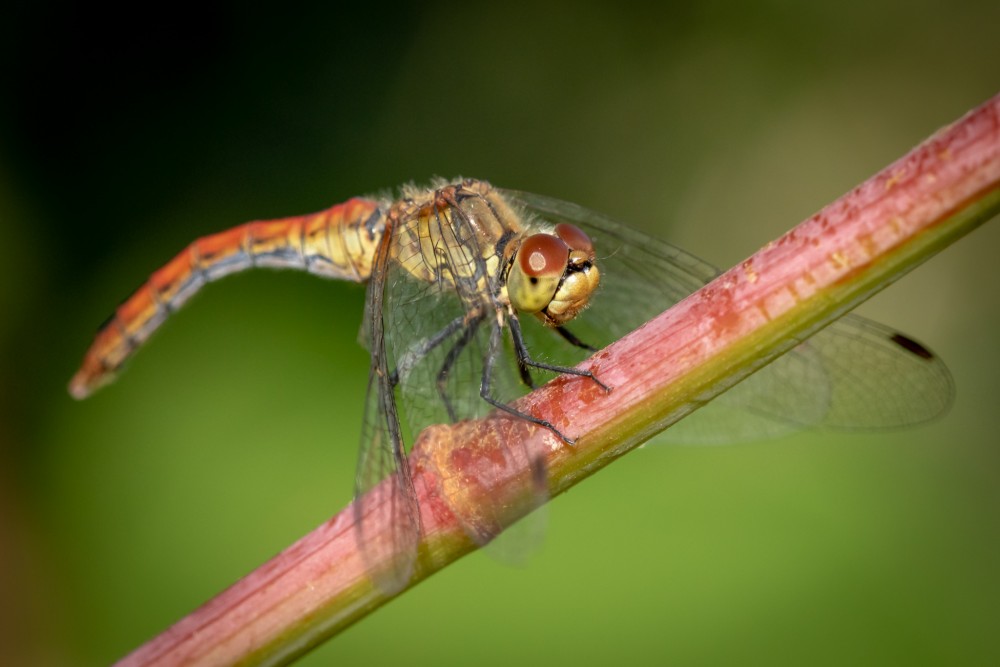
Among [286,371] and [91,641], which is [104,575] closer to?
[91,641]

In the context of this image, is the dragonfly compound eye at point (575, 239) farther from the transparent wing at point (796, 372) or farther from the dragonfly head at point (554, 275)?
the transparent wing at point (796, 372)

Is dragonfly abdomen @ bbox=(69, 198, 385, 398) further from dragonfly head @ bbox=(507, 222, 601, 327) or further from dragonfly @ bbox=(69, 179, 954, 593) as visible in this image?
dragonfly head @ bbox=(507, 222, 601, 327)

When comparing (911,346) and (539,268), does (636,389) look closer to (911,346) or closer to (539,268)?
(539,268)

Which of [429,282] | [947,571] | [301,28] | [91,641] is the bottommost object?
[947,571]

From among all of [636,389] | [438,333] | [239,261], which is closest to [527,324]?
[438,333]

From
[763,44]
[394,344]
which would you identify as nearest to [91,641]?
[394,344]

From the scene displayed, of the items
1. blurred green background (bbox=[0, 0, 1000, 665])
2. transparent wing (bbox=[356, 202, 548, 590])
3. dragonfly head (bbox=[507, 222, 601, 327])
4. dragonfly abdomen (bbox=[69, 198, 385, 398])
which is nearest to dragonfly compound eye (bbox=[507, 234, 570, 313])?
dragonfly head (bbox=[507, 222, 601, 327])
